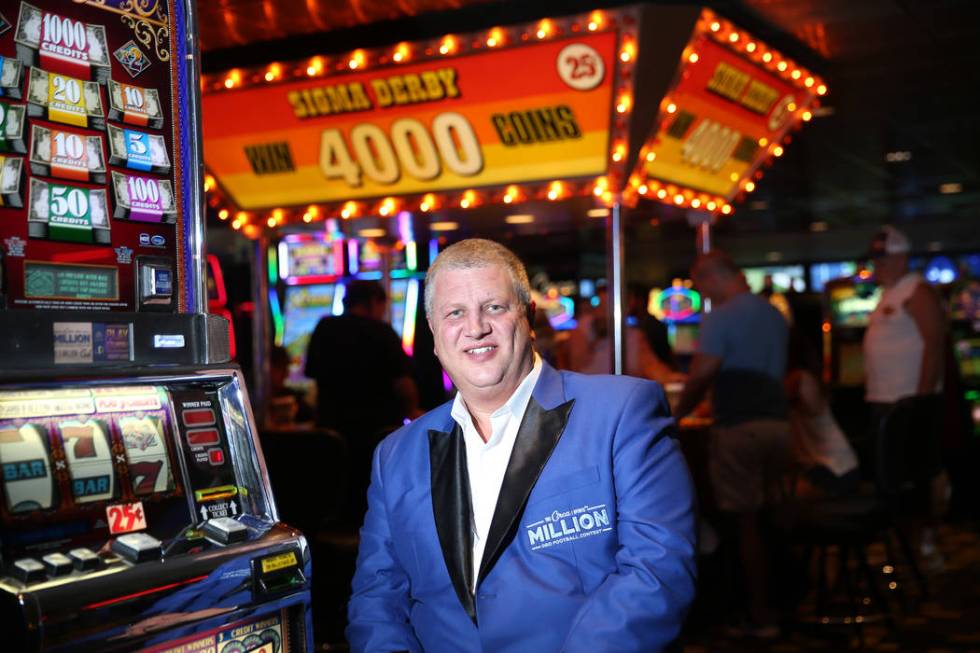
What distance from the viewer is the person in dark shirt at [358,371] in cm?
472

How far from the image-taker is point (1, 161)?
1683mm

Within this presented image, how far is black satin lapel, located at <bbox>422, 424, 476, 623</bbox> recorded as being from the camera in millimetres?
1941

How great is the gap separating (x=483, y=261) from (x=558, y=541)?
53 cm

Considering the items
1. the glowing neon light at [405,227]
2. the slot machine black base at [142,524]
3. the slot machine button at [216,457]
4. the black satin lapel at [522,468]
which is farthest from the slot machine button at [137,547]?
the glowing neon light at [405,227]

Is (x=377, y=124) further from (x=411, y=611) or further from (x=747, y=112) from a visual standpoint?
(x=411, y=611)

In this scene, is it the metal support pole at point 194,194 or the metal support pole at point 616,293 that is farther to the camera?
the metal support pole at point 616,293

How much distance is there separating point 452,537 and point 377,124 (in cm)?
320

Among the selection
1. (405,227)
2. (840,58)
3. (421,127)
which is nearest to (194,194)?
(421,127)

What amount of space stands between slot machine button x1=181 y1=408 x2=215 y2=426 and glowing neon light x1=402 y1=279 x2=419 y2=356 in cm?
588

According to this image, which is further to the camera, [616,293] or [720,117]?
[720,117]

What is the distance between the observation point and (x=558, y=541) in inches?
74.5

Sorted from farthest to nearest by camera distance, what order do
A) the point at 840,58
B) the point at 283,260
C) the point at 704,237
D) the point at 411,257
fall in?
1. the point at 283,260
2. the point at 411,257
3. the point at 840,58
4. the point at 704,237

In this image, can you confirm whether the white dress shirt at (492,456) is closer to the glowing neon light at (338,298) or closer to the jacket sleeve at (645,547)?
the jacket sleeve at (645,547)

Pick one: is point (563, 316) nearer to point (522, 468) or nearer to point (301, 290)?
point (301, 290)
